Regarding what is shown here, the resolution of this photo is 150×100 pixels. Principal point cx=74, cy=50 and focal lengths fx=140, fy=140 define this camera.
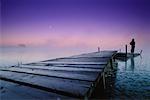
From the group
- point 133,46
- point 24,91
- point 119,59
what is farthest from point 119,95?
point 133,46

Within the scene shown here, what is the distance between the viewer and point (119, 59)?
2138cm

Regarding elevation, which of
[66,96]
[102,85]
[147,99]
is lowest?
[147,99]

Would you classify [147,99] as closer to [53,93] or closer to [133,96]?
[133,96]

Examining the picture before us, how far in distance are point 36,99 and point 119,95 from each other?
533 cm

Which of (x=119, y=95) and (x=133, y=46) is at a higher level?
(x=133, y=46)

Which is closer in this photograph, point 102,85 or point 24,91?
point 24,91

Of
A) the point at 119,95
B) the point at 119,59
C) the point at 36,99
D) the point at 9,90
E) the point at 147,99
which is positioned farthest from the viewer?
the point at 119,59

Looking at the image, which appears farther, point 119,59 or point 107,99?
point 119,59

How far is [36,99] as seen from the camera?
2.17 m

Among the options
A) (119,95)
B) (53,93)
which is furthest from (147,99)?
(53,93)

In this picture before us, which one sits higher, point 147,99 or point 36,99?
point 36,99

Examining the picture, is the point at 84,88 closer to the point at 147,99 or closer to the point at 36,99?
the point at 36,99

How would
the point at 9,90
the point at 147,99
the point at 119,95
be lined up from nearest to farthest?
the point at 9,90
the point at 147,99
the point at 119,95

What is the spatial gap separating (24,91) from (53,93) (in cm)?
56
